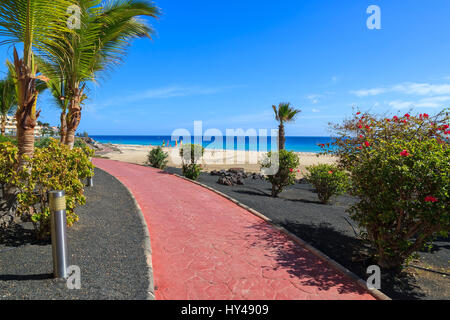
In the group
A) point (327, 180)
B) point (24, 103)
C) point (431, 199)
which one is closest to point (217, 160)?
point (327, 180)

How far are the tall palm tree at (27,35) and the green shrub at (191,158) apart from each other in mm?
8136

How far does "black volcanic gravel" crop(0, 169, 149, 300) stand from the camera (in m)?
3.05

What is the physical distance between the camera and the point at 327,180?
932cm

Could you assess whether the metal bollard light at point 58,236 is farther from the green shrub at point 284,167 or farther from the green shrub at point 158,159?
the green shrub at point 158,159

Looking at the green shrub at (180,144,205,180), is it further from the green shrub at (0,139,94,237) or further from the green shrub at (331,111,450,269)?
the green shrub at (331,111,450,269)

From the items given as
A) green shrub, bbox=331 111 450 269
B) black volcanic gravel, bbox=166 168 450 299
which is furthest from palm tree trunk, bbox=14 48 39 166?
green shrub, bbox=331 111 450 269

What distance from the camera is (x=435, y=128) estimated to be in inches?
211

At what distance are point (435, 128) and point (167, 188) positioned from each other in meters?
8.92

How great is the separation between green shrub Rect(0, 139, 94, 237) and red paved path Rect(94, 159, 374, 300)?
6.50ft

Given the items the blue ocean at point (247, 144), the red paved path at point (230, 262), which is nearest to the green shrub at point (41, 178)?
the red paved path at point (230, 262)

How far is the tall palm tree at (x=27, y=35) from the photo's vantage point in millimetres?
4180

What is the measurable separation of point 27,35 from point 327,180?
387 inches

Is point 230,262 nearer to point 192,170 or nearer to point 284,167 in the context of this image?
point 284,167
